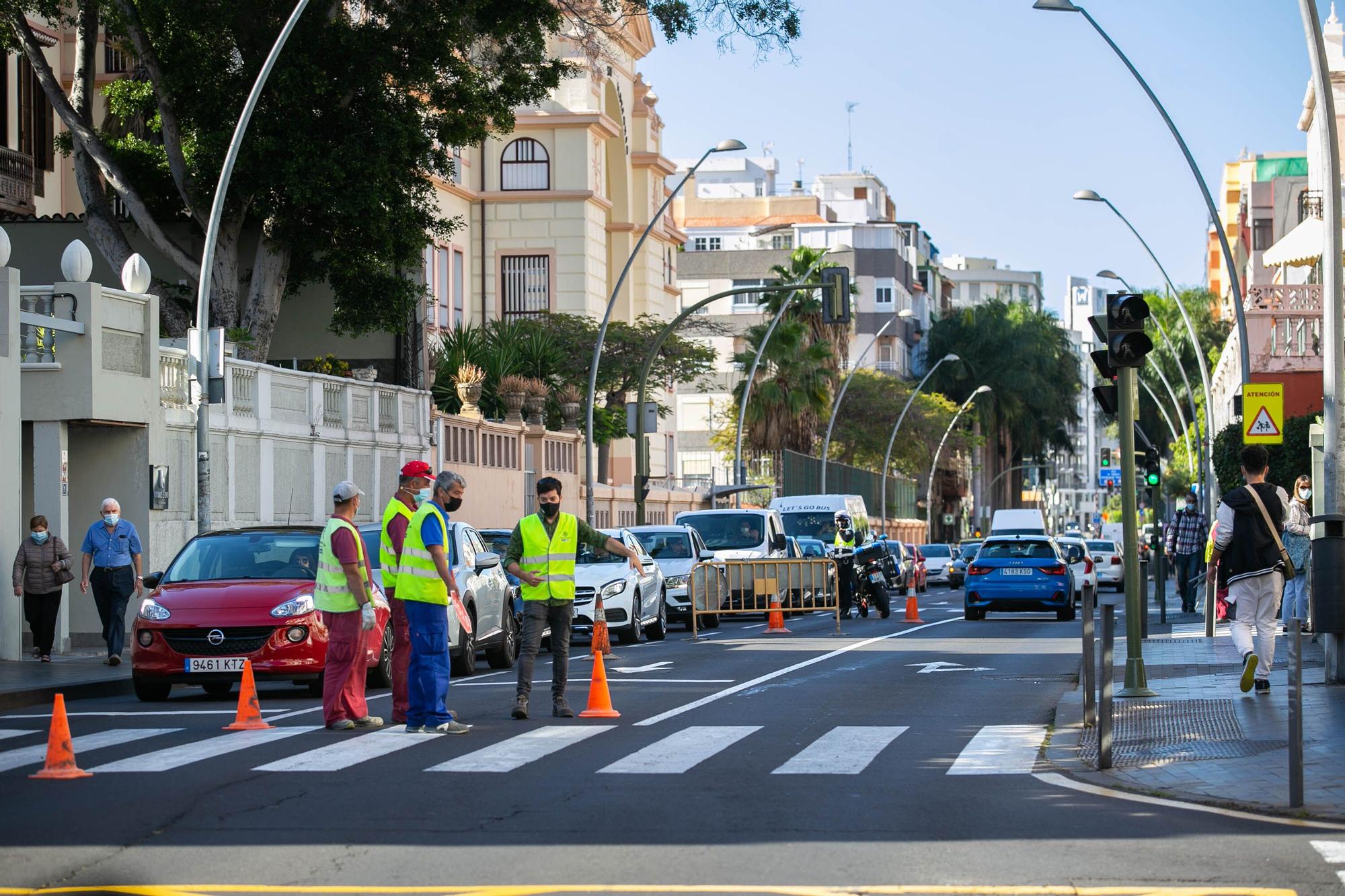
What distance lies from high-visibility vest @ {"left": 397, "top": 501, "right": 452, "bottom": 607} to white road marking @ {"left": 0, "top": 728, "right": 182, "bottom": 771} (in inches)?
83.6

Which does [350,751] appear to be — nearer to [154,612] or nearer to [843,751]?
[843,751]

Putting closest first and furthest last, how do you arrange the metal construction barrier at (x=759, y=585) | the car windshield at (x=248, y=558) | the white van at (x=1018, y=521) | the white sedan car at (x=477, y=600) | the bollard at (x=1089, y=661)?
1. the bollard at (x=1089, y=661)
2. the car windshield at (x=248, y=558)
3. the white sedan car at (x=477, y=600)
4. the metal construction barrier at (x=759, y=585)
5. the white van at (x=1018, y=521)

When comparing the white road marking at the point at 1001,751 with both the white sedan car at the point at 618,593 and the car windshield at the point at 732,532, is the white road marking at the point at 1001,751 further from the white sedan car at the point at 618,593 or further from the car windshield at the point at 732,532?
the car windshield at the point at 732,532

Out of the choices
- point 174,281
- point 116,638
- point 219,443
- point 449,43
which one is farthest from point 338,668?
point 174,281

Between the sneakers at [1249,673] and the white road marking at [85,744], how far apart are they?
7.74m

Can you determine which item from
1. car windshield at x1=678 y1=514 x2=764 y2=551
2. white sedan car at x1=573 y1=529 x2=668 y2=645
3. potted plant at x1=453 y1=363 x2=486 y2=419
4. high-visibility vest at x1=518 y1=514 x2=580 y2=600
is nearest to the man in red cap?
high-visibility vest at x1=518 y1=514 x2=580 y2=600

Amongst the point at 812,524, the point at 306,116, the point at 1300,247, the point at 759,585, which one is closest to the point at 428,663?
the point at 759,585

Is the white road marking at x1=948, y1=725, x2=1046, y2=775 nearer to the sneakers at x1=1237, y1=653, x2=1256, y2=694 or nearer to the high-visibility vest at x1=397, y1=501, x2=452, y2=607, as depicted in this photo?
the sneakers at x1=1237, y1=653, x2=1256, y2=694

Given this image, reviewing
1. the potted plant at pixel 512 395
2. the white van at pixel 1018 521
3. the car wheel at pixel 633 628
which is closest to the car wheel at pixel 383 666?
the car wheel at pixel 633 628

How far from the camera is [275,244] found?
113 feet

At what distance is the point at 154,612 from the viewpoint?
55.9 feet

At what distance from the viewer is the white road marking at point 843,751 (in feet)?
37.6

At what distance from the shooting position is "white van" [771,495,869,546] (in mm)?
47094

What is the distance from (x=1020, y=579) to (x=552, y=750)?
2249 centimetres
